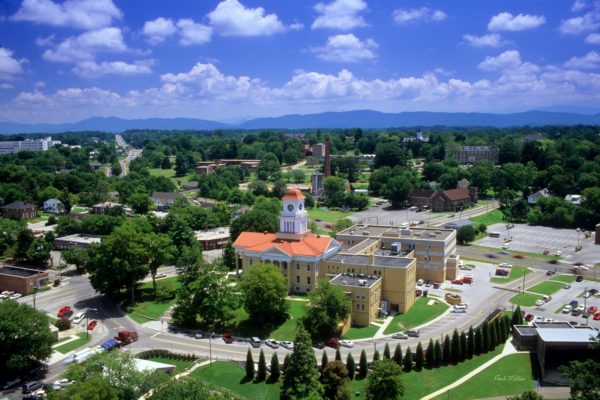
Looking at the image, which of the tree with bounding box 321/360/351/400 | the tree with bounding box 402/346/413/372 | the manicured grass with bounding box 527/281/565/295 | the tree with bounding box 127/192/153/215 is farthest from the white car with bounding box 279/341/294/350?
the tree with bounding box 127/192/153/215

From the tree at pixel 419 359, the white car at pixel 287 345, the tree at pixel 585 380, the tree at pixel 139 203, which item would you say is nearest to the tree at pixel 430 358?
the tree at pixel 419 359

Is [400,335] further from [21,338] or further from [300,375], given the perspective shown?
[21,338]

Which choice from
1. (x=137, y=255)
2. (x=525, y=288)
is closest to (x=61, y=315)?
(x=137, y=255)

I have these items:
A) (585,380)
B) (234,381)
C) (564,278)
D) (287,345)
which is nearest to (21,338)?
(234,381)

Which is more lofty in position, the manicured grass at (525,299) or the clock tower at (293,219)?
the clock tower at (293,219)

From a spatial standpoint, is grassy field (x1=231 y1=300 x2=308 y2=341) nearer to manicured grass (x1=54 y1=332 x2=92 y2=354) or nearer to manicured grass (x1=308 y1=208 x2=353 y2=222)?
manicured grass (x1=54 y1=332 x2=92 y2=354)

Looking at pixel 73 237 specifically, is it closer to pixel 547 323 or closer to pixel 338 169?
pixel 547 323

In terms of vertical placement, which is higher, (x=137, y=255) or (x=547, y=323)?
(x=137, y=255)

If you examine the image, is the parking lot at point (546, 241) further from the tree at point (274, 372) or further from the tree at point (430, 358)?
the tree at point (274, 372)
